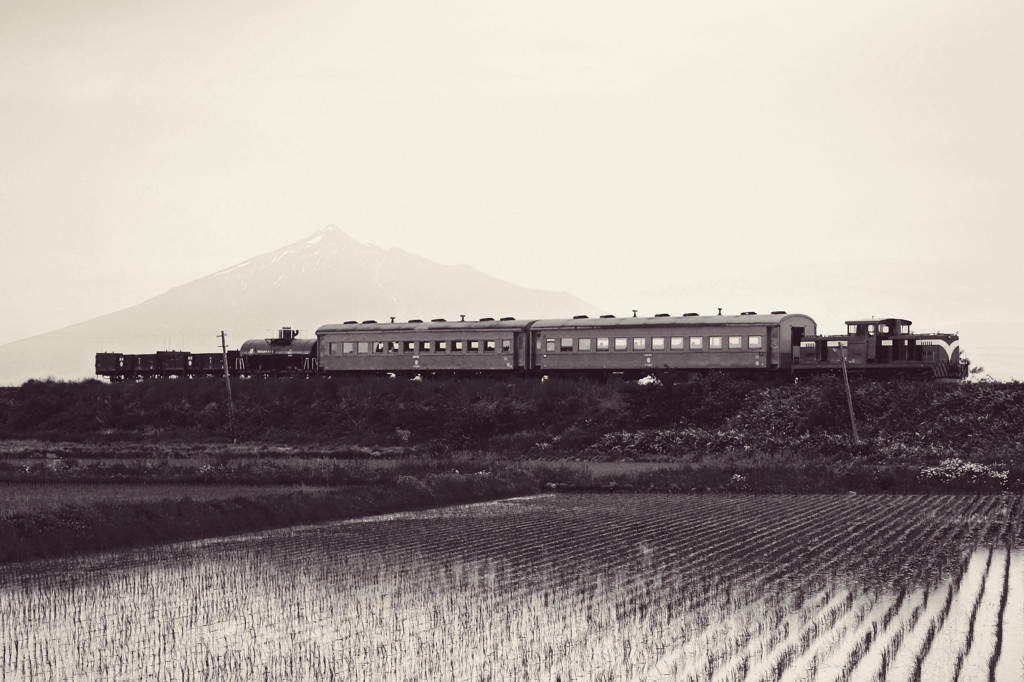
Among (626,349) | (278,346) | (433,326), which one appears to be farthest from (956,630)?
(278,346)

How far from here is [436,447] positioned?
164ft

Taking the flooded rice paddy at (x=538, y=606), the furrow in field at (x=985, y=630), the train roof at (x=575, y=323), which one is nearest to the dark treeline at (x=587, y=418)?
the train roof at (x=575, y=323)

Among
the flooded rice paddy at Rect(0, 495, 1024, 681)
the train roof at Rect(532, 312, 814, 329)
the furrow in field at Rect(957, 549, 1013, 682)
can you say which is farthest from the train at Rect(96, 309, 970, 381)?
the furrow in field at Rect(957, 549, 1013, 682)

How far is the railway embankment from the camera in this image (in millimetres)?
26578

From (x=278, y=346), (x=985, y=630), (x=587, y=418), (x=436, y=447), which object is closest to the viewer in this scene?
(x=985, y=630)

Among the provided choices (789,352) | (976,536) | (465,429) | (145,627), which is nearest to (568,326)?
(465,429)

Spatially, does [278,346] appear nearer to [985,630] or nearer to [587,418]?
[587,418]

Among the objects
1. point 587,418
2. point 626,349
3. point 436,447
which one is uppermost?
point 626,349

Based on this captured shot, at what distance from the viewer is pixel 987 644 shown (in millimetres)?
11266

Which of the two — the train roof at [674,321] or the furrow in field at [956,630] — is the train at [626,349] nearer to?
the train roof at [674,321]

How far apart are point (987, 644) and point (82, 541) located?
53.4 feet

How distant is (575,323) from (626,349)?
299 centimetres

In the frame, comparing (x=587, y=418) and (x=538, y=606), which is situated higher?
(x=587, y=418)

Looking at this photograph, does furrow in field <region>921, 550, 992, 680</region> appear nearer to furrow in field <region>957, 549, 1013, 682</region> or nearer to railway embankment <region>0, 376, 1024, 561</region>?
furrow in field <region>957, 549, 1013, 682</region>
